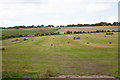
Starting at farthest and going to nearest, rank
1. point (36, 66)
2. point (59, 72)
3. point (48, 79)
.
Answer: point (36, 66), point (59, 72), point (48, 79)

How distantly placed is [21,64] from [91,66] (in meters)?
12.8

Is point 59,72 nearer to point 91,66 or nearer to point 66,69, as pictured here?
point 66,69

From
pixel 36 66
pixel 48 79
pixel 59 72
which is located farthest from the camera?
pixel 36 66

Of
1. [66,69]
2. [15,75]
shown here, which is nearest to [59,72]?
[66,69]

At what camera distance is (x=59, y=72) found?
16953mm

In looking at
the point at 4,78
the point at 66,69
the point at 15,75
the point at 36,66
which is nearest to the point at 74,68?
the point at 66,69

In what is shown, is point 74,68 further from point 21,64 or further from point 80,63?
point 21,64

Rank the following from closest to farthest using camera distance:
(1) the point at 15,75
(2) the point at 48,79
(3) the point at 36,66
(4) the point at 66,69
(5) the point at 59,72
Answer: (2) the point at 48,79, (1) the point at 15,75, (5) the point at 59,72, (4) the point at 66,69, (3) the point at 36,66

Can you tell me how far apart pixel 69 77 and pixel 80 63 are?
607 centimetres

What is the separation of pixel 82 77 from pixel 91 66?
459cm

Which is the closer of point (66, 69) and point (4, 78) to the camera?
point (4, 78)

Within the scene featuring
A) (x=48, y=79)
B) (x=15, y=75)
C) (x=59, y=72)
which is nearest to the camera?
(x=48, y=79)

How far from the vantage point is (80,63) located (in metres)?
20.5

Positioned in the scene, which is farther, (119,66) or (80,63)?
(80,63)
